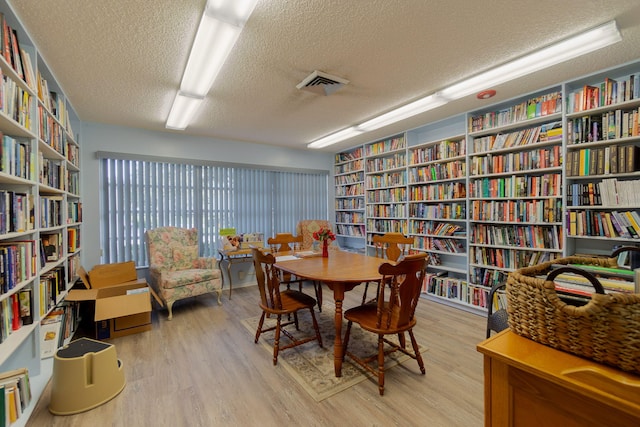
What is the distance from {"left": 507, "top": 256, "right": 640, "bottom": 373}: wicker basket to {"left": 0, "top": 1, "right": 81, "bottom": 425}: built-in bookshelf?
239cm

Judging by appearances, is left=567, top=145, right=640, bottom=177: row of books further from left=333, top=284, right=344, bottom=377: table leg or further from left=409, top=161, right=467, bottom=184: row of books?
left=333, top=284, right=344, bottom=377: table leg

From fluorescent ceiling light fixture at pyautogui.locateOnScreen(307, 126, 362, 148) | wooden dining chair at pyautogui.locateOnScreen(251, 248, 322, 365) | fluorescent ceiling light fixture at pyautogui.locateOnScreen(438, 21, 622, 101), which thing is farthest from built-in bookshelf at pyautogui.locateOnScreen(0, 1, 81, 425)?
fluorescent ceiling light fixture at pyautogui.locateOnScreen(438, 21, 622, 101)

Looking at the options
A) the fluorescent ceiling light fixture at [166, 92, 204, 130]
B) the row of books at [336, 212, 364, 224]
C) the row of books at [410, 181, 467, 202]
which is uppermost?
the fluorescent ceiling light fixture at [166, 92, 204, 130]

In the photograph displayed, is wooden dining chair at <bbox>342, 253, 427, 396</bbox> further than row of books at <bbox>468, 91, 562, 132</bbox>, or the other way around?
row of books at <bbox>468, 91, 562, 132</bbox>

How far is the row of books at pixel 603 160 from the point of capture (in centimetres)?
233

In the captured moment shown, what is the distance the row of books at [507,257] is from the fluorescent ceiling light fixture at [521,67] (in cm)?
183

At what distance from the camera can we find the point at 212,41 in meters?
1.91

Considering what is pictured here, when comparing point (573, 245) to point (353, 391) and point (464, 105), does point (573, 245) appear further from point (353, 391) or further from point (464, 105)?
point (353, 391)

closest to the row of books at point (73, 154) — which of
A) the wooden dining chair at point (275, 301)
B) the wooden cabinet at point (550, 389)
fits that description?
the wooden dining chair at point (275, 301)

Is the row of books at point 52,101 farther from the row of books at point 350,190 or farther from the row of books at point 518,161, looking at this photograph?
the row of books at point 518,161

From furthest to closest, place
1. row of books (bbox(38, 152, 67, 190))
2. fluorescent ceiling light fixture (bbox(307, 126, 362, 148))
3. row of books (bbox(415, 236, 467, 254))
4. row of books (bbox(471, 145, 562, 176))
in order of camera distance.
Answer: fluorescent ceiling light fixture (bbox(307, 126, 362, 148)) < row of books (bbox(415, 236, 467, 254)) < row of books (bbox(471, 145, 562, 176)) < row of books (bbox(38, 152, 67, 190))

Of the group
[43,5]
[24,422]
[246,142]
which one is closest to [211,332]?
[24,422]

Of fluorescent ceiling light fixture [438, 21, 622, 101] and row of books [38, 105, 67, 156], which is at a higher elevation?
fluorescent ceiling light fixture [438, 21, 622, 101]

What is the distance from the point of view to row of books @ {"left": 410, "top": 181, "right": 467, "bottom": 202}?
12.0ft
